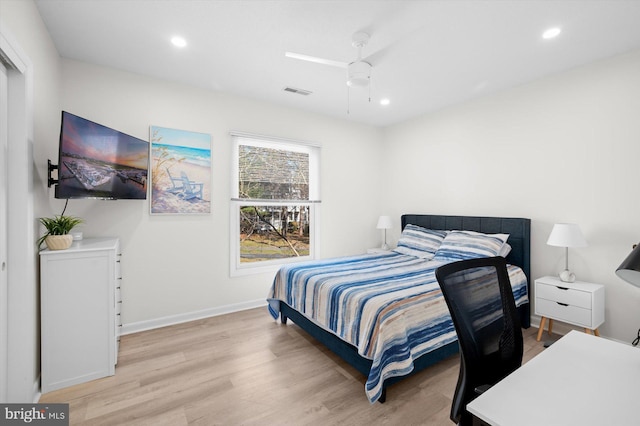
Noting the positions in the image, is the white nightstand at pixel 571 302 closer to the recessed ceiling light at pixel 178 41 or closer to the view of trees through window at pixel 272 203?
the view of trees through window at pixel 272 203

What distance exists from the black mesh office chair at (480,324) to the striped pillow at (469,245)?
1.96 metres

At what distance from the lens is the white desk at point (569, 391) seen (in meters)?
0.85

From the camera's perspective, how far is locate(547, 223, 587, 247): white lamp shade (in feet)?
8.95

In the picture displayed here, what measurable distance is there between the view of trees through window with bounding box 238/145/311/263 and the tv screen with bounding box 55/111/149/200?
1263mm

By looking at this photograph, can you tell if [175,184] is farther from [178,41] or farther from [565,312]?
[565,312]

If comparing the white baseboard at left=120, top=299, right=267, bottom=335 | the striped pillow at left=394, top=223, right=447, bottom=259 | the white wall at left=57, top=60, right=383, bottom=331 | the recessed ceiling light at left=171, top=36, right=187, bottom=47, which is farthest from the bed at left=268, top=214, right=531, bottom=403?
the recessed ceiling light at left=171, top=36, right=187, bottom=47

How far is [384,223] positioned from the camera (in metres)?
4.71

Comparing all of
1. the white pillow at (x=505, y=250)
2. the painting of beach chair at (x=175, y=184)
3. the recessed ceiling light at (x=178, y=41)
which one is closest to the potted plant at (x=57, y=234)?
the painting of beach chair at (x=175, y=184)

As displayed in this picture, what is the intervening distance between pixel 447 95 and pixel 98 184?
3834 mm

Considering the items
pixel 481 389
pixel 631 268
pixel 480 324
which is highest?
pixel 631 268

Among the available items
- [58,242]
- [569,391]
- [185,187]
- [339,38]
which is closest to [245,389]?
[58,242]

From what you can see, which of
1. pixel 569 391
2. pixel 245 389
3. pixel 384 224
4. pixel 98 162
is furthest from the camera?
pixel 384 224

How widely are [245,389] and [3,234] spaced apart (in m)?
1.82

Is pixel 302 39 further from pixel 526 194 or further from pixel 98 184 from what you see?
pixel 526 194
